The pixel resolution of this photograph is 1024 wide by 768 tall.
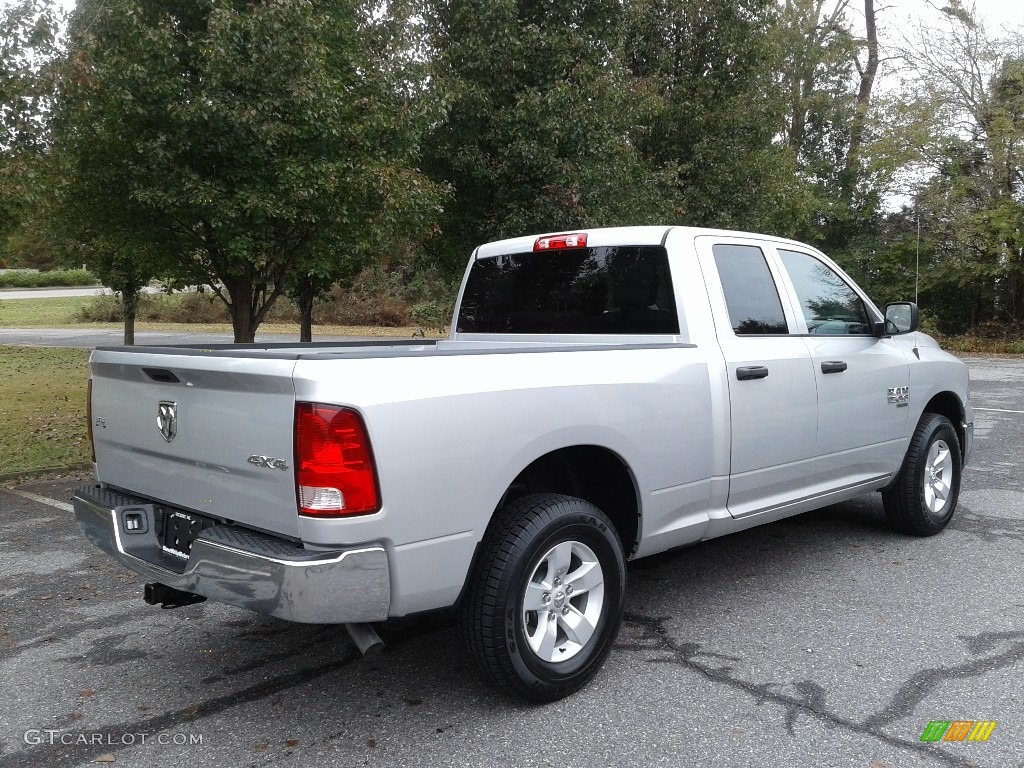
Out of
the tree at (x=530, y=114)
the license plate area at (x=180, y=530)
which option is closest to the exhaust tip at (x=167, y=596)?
the license plate area at (x=180, y=530)

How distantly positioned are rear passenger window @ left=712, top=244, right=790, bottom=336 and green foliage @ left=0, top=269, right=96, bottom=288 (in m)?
62.2

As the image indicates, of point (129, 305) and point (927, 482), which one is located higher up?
point (129, 305)

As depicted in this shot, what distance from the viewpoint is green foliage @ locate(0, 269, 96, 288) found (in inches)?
2356

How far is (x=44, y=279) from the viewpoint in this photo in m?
61.3

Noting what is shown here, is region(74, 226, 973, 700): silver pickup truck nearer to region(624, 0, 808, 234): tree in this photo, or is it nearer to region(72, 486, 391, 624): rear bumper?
region(72, 486, 391, 624): rear bumper

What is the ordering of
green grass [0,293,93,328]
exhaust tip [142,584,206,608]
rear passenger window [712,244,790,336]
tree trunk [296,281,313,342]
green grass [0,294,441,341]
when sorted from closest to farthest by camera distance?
1. exhaust tip [142,584,206,608]
2. rear passenger window [712,244,790,336]
3. tree trunk [296,281,313,342]
4. green grass [0,294,441,341]
5. green grass [0,293,93,328]

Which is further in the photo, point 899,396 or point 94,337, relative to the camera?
point 94,337

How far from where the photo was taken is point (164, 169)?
335 inches

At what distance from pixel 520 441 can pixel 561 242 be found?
1744 millimetres

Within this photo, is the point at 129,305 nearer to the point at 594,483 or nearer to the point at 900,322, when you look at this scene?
the point at 900,322

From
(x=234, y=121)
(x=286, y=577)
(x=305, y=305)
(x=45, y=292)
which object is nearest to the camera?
(x=286, y=577)

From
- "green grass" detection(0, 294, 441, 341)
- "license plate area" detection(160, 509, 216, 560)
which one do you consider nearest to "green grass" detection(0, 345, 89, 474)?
"license plate area" detection(160, 509, 216, 560)

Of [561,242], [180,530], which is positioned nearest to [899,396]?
[561,242]

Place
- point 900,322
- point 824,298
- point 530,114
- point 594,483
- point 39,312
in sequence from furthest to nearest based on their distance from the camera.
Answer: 1. point 39,312
2. point 530,114
3. point 900,322
4. point 824,298
5. point 594,483
